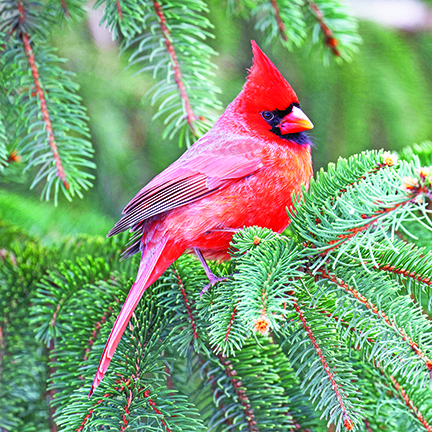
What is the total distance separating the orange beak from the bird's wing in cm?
22

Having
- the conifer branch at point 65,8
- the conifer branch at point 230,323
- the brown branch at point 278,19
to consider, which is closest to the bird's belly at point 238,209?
the conifer branch at point 230,323

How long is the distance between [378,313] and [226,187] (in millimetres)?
809

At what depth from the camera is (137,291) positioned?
5.49ft

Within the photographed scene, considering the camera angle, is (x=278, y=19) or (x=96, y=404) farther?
(x=278, y=19)

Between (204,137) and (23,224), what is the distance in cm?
118

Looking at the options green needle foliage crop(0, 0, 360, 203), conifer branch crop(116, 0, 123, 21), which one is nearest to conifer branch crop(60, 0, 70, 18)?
green needle foliage crop(0, 0, 360, 203)

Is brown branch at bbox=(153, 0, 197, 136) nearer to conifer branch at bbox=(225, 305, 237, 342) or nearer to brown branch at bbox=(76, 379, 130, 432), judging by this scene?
conifer branch at bbox=(225, 305, 237, 342)

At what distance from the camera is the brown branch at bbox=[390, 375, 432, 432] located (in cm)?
146

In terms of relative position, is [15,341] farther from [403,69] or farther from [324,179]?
[403,69]

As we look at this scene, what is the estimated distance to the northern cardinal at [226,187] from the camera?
1.84m

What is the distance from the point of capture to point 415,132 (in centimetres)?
297

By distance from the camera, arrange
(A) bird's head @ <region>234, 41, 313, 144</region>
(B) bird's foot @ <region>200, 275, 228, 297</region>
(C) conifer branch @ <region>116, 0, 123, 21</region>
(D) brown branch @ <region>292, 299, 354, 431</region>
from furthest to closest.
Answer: (A) bird's head @ <region>234, 41, 313, 144</region> → (C) conifer branch @ <region>116, 0, 123, 21</region> → (B) bird's foot @ <region>200, 275, 228, 297</region> → (D) brown branch @ <region>292, 299, 354, 431</region>

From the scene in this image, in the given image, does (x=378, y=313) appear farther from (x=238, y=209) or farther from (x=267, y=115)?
(x=267, y=115)

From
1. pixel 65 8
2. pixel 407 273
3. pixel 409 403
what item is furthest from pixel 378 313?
pixel 65 8
